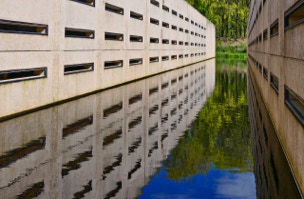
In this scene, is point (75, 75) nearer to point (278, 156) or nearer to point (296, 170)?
point (278, 156)

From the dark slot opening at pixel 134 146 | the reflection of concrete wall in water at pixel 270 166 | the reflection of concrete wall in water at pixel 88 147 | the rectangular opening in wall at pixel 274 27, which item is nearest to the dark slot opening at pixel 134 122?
the reflection of concrete wall in water at pixel 88 147

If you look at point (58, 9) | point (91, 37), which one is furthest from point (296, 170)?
point (91, 37)

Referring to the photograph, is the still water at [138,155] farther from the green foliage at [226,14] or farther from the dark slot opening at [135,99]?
the green foliage at [226,14]

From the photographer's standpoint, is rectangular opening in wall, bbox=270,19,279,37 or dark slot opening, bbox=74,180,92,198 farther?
rectangular opening in wall, bbox=270,19,279,37

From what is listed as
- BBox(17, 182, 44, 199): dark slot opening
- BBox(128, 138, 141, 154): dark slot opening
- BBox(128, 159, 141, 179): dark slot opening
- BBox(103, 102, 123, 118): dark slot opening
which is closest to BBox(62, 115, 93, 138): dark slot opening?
BBox(103, 102, 123, 118): dark slot opening

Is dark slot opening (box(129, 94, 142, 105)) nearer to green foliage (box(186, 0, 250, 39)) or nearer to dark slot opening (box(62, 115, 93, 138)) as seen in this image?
dark slot opening (box(62, 115, 93, 138))

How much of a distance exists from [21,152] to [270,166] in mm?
5047

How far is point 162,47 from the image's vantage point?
1441 inches

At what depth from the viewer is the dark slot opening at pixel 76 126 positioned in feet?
34.7

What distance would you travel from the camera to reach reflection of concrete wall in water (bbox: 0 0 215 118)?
12.8 meters

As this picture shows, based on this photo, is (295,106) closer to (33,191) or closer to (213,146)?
(213,146)

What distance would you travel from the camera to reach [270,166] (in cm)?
782

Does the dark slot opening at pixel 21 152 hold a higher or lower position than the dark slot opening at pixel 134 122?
lower

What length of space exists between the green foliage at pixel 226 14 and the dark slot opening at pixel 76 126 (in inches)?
3380
